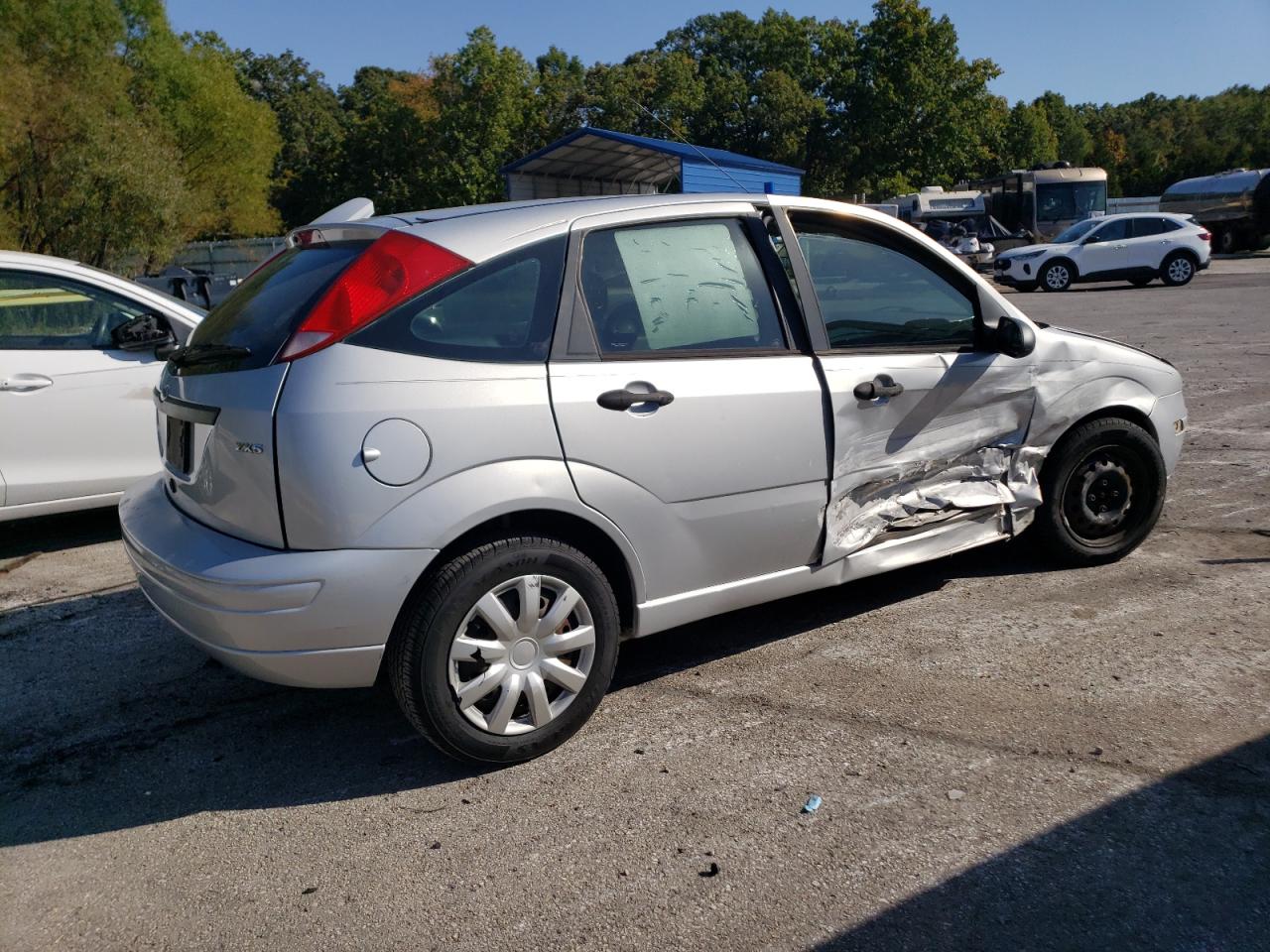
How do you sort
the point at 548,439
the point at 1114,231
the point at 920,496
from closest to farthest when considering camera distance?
the point at 548,439, the point at 920,496, the point at 1114,231

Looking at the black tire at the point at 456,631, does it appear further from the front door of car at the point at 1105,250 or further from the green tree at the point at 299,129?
the green tree at the point at 299,129

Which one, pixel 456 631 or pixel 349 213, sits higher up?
pixel 349 213

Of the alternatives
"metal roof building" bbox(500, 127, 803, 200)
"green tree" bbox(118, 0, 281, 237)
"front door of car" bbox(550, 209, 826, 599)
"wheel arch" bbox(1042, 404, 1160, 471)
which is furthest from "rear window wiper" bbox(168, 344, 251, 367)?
Answer: "green tree" bbox(118, 0, 281, 237)

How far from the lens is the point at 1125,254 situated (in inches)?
985

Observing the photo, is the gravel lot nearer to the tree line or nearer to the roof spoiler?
the roof spoiler

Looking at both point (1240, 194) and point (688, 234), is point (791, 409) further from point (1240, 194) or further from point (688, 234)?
point (1240, 194)

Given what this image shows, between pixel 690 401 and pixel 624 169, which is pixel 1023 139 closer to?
pixel 624 169

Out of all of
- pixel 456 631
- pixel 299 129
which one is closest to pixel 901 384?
pixel 456 631

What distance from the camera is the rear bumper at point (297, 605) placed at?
3137 mm

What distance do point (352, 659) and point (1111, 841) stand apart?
220 centimetres

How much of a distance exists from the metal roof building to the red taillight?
1886cm

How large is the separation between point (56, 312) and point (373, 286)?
373cm

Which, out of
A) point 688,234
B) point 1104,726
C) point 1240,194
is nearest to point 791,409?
point 688,234

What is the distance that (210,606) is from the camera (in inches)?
127
